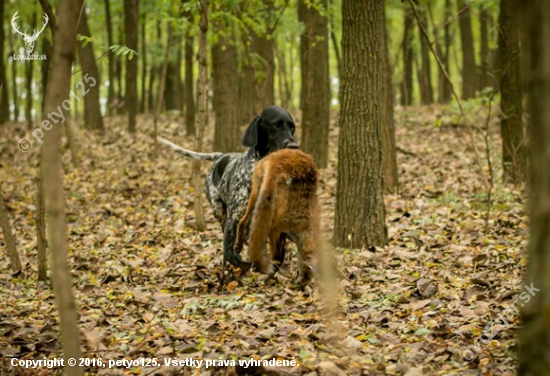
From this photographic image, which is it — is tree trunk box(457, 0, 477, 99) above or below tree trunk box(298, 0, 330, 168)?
above

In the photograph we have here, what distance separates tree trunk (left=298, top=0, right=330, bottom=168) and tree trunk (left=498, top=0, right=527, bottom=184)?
373cm

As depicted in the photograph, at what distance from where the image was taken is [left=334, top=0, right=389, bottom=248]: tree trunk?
763 cm

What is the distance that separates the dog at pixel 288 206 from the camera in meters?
6.15

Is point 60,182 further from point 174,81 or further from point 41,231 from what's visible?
point 174,81

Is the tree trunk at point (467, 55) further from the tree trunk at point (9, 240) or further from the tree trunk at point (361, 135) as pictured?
the tree trunk at point (9, 240)

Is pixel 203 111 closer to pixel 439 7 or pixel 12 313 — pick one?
Answer: pixel 12 313

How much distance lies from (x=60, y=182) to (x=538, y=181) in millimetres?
2112

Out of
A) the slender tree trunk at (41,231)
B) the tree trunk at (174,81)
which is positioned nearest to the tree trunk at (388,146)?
the slender tree trunk at (41,231)

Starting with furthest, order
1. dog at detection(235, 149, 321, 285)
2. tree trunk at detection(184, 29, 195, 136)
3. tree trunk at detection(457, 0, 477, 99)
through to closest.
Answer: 1. tree trunk at detection(457, 0, 477, 99)
2. tree trunk at detection(184, 29, 195, 136)
3. dog at detection(235, 149, 321, 285)

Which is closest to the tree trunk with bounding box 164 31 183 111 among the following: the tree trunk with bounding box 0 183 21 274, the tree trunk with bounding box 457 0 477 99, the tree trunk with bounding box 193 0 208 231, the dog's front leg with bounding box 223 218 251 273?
the tree trunk with bounding box 457 0 477 99

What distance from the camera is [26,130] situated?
21.1 meters

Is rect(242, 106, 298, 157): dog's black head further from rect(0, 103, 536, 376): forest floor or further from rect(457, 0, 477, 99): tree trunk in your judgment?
rect(457, 0, 477, 99): tree trunk

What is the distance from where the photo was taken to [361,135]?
7.66m

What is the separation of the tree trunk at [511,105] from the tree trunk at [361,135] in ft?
16.2
